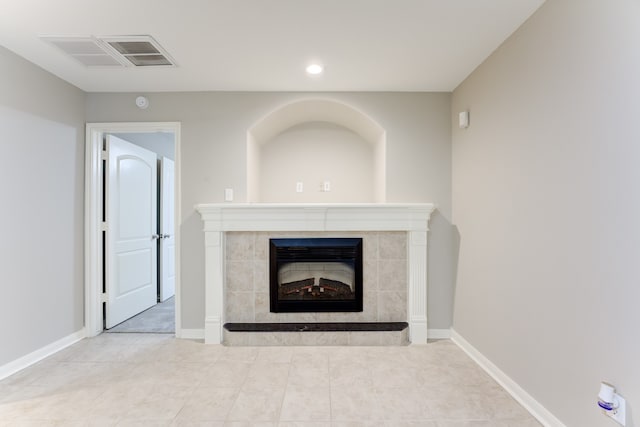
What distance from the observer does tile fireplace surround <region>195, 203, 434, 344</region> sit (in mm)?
3129

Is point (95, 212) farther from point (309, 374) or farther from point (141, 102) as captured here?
point (309, 374)

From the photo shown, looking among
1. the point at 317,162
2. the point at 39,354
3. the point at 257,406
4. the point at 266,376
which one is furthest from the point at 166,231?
the point at 257,406

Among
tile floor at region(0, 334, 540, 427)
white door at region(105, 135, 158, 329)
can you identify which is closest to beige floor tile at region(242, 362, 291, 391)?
tile floor at region(0, 334, 540, 427)

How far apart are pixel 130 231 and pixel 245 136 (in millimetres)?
1792

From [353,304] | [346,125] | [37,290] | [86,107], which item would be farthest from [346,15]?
[37,290]

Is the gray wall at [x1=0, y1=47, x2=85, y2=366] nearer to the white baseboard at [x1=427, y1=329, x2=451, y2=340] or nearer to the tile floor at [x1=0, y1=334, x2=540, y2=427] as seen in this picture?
the tile floor at [x1=0, y1=334, x2=540, y2=427]

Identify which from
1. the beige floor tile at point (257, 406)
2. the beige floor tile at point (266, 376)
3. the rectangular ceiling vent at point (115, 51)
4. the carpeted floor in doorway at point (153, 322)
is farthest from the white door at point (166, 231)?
the beige floor tile at point (257, 406)

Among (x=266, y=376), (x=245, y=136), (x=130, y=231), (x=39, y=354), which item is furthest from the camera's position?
(x=130, y=231)

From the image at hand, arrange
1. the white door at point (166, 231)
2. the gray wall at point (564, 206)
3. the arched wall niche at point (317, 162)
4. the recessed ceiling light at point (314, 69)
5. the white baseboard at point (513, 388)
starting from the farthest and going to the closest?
the white door at point (166, 231)
the arched wall niche at point (317, 162)
the recessed ceiling light at point (314, 69)
the white baseboard at point (513, 388)
the gray wall at point (564, 206)

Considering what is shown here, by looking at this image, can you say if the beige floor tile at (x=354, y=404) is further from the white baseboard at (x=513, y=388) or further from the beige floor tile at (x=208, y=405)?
the white baseboard at (x=513, y=388)

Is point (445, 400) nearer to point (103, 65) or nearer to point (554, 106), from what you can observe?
point (554, 106)

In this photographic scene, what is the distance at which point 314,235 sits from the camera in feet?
10.6

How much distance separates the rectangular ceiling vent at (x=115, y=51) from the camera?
2.32m

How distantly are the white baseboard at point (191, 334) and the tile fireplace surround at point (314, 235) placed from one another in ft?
0.51
